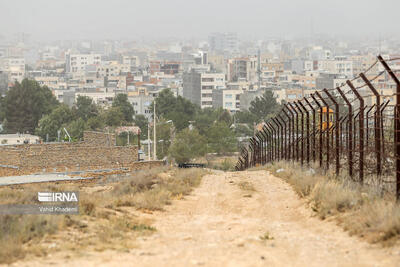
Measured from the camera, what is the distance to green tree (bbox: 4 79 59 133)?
86312 mm

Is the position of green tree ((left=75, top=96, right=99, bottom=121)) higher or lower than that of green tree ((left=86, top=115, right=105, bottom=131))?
higher

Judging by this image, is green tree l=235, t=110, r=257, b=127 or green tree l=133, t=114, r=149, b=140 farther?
green tree l=235, t=110, r=257, b=127

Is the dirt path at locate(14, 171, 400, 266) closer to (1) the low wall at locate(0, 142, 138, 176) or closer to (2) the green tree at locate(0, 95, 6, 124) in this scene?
(1) the low wall at locate(0, 142, 138, 176)

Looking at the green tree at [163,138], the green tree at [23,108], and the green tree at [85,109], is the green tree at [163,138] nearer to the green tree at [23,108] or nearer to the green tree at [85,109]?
the green tree at [85,109]

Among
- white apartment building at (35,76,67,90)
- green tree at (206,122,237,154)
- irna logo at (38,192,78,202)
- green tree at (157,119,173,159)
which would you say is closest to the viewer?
irna logo at (38,192,78,202)

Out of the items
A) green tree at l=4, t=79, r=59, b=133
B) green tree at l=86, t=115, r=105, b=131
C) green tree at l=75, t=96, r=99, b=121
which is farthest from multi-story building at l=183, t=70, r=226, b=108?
green tree at l=86, t=115, r=105, b=131

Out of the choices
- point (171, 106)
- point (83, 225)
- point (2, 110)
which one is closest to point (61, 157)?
point (83, 225)

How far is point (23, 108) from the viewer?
8712cm

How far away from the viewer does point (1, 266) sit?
28.5 ft

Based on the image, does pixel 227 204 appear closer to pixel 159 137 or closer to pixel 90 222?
pixel 90 222

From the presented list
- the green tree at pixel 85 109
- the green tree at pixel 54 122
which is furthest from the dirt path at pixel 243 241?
the green tree at pixel 85 109

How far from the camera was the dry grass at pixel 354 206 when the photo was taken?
9812mm

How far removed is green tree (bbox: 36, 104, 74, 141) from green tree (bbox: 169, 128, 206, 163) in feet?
62.7

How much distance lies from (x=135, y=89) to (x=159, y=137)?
91.9m
